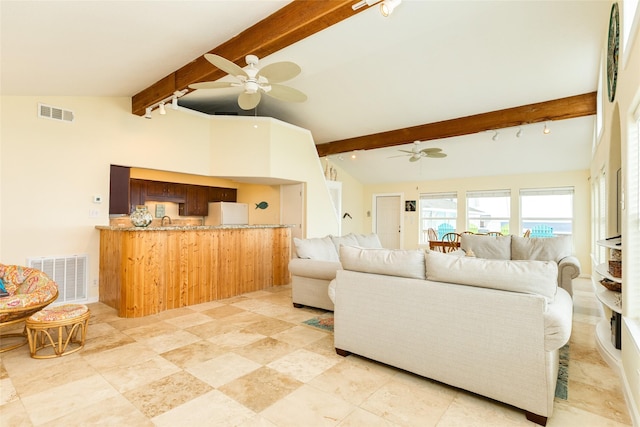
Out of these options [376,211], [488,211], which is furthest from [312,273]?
[376,211]

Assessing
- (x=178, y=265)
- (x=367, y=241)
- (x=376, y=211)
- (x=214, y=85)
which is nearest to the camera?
(x=214, y=85)

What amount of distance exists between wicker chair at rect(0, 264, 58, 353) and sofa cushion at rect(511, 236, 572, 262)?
18.8 ft

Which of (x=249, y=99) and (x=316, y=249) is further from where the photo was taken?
(x=316, y=249)

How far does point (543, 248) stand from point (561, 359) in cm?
232

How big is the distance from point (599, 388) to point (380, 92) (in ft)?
15.1

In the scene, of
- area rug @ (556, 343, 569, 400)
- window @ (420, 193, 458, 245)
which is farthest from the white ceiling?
area rug @ (556, 343, 569, 400)

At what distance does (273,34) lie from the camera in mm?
2816

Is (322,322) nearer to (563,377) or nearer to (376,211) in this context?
(563,377)

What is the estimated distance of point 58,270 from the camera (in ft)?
13.8

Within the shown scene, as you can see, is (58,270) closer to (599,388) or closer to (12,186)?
(12,186)

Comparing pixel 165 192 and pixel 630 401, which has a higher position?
pixel 165 192

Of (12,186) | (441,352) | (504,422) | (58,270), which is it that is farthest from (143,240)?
(504,422)

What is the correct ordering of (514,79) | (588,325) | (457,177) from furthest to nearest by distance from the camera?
1. (457,177)
2. (514,79)
3. (588,325)

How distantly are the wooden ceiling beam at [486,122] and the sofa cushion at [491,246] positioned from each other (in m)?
2.00
